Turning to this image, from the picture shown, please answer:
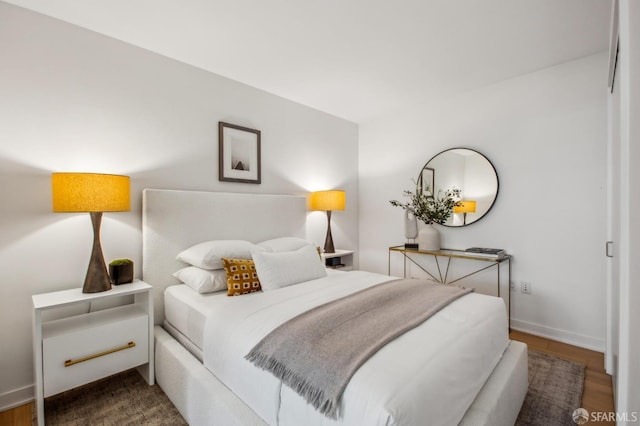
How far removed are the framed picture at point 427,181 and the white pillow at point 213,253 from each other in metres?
2.14

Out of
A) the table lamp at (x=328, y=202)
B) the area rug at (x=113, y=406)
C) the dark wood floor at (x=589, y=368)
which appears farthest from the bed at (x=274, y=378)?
the table lamp at (x=328, y=202)

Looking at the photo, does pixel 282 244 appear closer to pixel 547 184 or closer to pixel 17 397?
pixel 17 397

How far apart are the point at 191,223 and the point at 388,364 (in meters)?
2.02

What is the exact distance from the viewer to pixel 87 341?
1.80 m

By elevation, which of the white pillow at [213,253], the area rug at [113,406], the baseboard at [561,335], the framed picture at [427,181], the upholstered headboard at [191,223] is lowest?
the area rug at [113,406]

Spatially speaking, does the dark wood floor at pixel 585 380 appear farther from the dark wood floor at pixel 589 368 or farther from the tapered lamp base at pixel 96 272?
the tapered lamp base at pixel 96 272

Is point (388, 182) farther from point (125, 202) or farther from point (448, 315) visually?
point (125, 202)

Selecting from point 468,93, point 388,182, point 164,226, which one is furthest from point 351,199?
point 164,226

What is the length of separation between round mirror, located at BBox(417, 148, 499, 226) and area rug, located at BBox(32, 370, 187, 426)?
9.99 ft

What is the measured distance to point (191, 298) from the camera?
2107 millimetres

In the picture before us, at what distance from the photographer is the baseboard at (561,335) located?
2561mm

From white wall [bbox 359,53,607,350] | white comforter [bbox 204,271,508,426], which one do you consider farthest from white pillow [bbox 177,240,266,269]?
white wall [bbox 359,53,607,350]

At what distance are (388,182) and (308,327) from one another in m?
2.92

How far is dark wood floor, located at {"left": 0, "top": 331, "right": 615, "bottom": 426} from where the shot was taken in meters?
1.81
